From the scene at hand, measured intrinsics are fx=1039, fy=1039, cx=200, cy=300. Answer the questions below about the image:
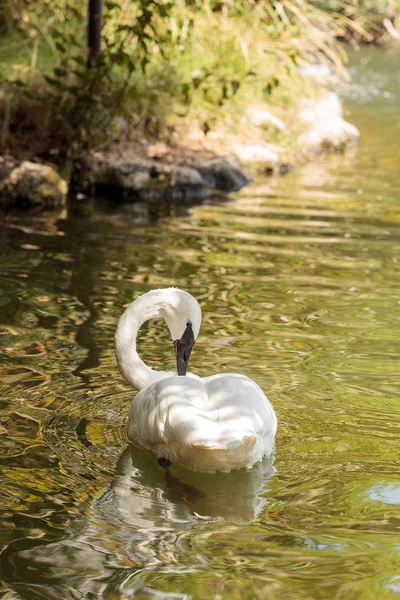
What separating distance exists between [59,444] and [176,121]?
8573mm

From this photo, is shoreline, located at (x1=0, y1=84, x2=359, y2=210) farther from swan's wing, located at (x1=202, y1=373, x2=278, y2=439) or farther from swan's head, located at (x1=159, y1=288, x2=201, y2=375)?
swan's wing, located at (x1=202, y1=373, x2=278, y2=439)

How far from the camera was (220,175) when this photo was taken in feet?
40.0

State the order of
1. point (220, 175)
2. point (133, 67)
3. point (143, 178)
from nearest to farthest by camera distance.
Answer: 1. point (133, 67)
2. point (143, 178)
3. point (220, 175)

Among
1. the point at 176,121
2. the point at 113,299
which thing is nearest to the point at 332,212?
the point at 176,121

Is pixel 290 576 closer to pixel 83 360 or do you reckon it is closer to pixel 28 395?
pixel 28 395

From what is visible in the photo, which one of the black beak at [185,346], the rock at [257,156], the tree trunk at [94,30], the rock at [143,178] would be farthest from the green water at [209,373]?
the rock at [257,156]

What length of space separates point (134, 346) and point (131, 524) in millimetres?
1302

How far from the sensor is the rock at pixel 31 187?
10.7 metres

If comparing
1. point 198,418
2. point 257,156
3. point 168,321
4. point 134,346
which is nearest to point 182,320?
point 168,321

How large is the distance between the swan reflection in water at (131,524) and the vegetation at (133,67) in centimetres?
631

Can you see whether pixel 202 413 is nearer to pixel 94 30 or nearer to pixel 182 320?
pixel 182 320

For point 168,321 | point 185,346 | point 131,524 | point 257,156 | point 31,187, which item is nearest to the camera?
point 131,524

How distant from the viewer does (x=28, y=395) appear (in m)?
5.38

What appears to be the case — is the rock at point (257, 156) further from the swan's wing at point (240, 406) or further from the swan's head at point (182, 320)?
the swan's wing at point (240, 406)
